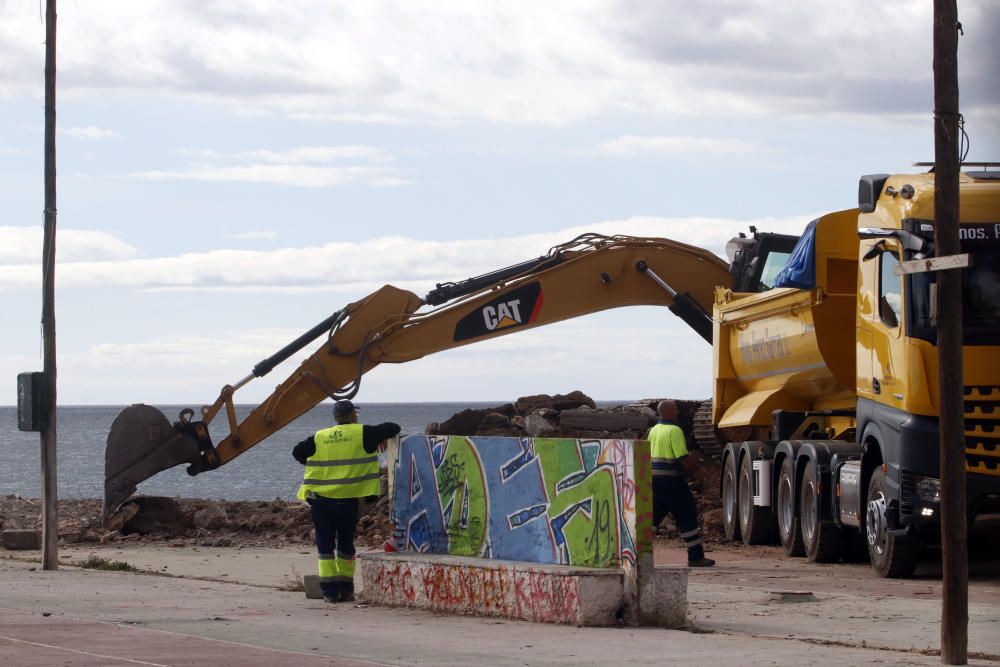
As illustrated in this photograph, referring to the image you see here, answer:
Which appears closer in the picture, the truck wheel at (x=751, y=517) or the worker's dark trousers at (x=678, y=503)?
the worker's dark trousers at (x=678, y=503)

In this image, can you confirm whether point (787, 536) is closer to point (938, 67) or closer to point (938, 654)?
point (938, 654)

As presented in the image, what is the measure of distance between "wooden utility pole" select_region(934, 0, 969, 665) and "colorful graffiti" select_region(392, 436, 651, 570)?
8.82 feet

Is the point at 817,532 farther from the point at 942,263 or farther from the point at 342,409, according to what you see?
the point at 942,263

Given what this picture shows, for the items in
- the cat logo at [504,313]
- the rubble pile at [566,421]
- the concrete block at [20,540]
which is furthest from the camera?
the rubble pile at [566,421]

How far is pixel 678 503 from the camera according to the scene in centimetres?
1744

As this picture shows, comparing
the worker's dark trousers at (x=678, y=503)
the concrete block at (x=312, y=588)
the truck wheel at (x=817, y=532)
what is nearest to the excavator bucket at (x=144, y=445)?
the worker's dark trousers at (x=678, y=503)

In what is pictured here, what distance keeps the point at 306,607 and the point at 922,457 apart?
5.58 metres

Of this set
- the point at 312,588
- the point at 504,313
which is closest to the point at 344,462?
the point at 312,588

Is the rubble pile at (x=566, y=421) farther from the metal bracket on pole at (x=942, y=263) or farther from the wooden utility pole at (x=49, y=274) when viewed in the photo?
the metal bracket on pole at (x=942, y=263)

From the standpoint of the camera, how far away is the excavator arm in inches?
907

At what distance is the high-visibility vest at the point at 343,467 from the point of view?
14297 millimetres

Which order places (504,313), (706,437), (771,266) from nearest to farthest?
(771,266) → (504,313) → (706,437)

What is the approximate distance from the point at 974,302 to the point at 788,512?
216 inches

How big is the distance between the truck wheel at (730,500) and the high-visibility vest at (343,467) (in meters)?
8.44
